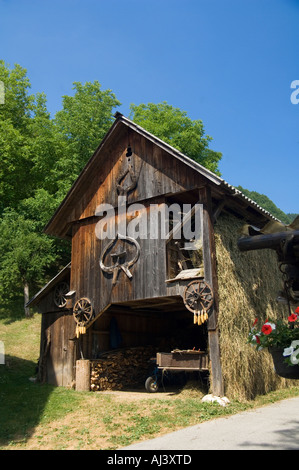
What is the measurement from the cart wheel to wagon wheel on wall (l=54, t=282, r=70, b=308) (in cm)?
444

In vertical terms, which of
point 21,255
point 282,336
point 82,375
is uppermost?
point 21,255

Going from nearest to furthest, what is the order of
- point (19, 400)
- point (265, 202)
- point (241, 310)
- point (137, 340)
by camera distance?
point (19, 400)
point (241, 310)
point (137, 340)
point (265, 202)

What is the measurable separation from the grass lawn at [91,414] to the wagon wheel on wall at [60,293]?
10.1 ft

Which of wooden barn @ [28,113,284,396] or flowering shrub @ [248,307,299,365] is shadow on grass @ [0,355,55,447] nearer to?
wooden barn @ [28,113,284,396]

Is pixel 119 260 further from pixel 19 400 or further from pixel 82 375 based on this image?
pixel 19 400

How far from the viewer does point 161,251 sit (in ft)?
41.6

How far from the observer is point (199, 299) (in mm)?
11602

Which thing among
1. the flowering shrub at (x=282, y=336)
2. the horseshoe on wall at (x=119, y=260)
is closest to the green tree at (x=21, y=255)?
the horseshoe on wall at (x=119, y=260)

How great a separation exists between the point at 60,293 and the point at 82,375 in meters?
3.42

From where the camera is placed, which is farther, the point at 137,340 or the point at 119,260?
the point at 137,340

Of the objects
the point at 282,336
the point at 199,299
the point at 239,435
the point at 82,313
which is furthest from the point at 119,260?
the point at 282,336

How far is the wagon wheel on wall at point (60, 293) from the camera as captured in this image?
15.9 m

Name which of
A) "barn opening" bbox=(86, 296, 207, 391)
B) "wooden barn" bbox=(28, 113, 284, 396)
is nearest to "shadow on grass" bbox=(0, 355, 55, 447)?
"wooden barn" bbox=(28, 113, 284, 396)

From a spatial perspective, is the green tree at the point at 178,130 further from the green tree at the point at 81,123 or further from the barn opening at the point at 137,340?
the barn opening at the point at 137,340
